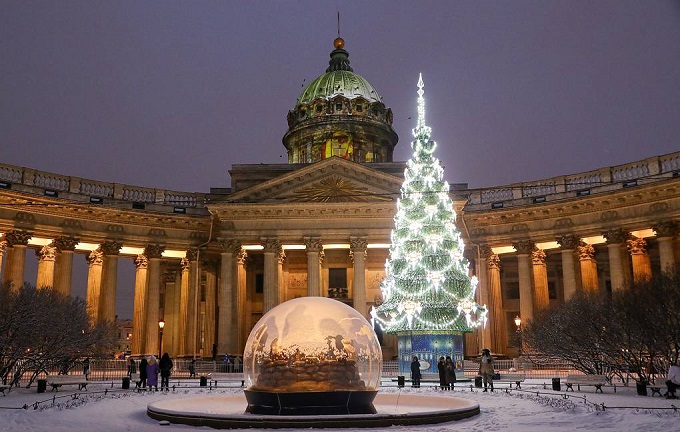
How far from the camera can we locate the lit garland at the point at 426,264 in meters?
30.3

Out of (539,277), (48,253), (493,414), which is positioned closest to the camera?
(493,414)

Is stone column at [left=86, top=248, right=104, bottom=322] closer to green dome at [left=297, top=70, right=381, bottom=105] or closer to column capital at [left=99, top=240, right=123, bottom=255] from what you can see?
column capital at [left=99, top=240, right=123, bottom=255]

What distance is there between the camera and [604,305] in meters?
28.3

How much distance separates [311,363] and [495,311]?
3198 centimetres

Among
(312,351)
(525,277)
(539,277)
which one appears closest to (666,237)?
(539,277)

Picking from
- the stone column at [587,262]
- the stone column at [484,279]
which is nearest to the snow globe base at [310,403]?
the stone column at [484,279]

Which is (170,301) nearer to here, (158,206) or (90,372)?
(158,206)

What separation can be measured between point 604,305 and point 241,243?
25.9m

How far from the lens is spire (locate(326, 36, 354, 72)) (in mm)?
81375

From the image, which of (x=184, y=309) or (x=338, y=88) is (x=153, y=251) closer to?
(x=184, y=309)

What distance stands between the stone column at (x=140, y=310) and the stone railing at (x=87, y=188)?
4.43m

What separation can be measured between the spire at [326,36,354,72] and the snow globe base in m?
68.2

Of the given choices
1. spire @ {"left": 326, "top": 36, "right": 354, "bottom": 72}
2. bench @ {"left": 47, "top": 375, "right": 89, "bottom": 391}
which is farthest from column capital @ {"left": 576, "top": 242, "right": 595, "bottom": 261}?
spire @ {"left": 326, "top": 36, "right": 354, "bottom": 72}

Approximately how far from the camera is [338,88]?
74688 mm
